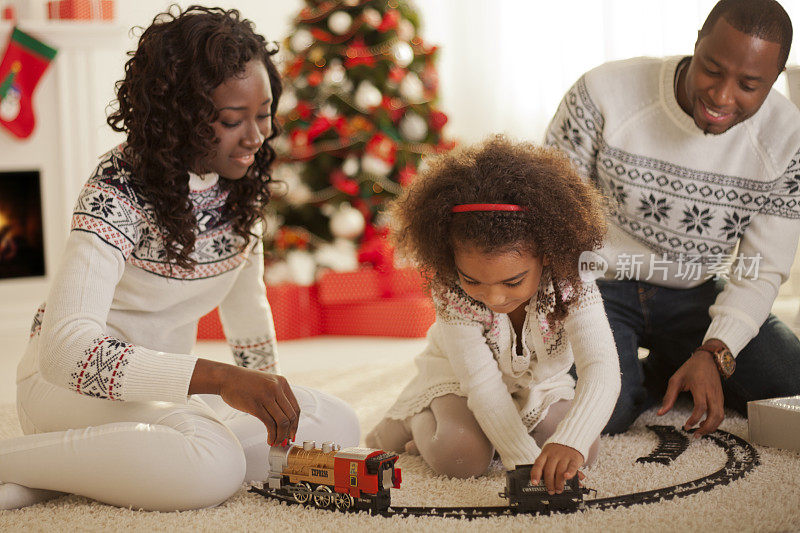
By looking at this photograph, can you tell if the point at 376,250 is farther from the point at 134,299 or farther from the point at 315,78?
the point at 134,299

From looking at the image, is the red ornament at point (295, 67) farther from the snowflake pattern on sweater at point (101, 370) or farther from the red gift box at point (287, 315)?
the snowflake pattern on sweater at point (101, 370)

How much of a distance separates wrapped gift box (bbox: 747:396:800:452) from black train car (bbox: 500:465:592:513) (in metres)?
0.47

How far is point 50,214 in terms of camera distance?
3643 mm

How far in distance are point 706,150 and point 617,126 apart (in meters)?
0.17

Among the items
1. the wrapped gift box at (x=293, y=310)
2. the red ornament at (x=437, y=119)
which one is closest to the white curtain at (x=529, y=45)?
the red ornament at (x=437, y=119)

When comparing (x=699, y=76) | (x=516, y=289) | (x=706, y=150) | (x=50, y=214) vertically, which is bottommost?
(x=50, y=214)

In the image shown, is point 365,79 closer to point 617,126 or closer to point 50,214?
point 50,214

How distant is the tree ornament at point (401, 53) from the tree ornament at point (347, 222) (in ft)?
2.05

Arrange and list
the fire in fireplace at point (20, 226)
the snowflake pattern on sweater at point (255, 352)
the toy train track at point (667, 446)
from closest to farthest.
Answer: the toy train track at point (667, 446)
the snowflake pattern on sweater at point (255, 352)
the fire in fireplace at point (20, 226)

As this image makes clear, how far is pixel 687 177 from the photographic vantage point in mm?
1506

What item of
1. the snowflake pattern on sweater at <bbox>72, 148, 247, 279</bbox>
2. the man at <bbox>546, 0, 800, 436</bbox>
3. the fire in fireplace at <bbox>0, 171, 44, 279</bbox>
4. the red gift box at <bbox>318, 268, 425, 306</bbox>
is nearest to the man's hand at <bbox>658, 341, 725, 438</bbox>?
the man at <bbox>546, 0, 800, 436</bbox>

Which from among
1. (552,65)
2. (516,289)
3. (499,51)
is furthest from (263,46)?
(499,51)

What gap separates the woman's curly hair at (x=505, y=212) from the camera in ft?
3.70

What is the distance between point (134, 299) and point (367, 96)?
2.12 meters
